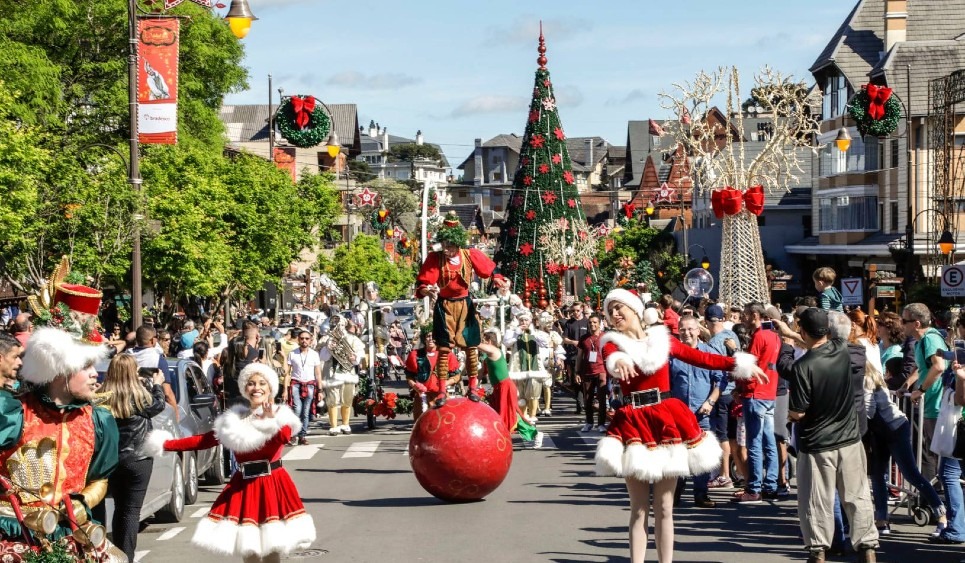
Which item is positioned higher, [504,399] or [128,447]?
[128,447]

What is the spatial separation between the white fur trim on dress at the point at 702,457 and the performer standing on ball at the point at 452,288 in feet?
23.4

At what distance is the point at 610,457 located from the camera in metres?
9.06

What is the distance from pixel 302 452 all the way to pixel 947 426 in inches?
427

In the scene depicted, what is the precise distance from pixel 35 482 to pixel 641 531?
411 cm

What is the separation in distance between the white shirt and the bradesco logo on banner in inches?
499

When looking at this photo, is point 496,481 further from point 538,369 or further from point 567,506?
point 538,369

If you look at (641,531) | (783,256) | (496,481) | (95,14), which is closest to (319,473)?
(496,481)

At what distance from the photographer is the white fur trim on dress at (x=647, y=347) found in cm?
912

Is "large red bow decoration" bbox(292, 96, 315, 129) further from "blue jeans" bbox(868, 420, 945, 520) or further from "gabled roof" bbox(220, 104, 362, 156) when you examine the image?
"gabled roof" bbox(220, 104, 362, 156)

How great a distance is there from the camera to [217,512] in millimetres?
8227

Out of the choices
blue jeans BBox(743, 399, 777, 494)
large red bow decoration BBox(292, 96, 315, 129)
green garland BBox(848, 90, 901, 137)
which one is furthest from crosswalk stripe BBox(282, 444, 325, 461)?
green garland BBox(848, 90, 901, 137)

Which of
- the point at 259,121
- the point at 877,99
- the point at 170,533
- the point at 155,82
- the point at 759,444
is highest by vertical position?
the point at 259,121

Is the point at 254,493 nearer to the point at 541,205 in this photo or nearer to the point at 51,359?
the point at 51,359

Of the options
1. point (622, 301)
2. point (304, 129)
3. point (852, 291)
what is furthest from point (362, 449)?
point (852, 291)
